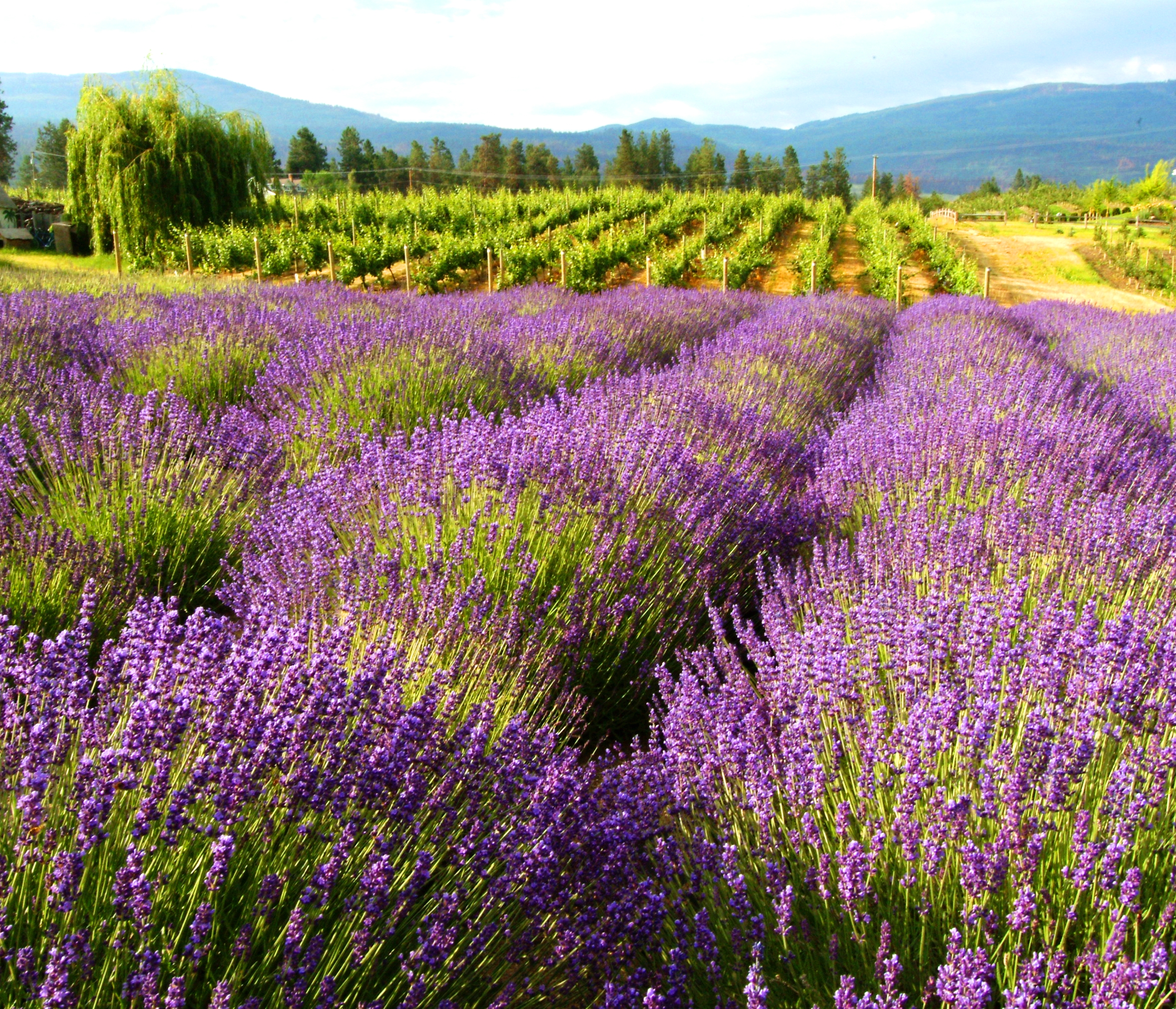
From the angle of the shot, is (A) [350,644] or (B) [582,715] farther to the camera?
(B) [582,715]

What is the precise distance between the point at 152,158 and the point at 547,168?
47.4 m

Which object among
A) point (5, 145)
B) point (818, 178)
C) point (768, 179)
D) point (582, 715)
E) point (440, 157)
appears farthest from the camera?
point (440, 157)

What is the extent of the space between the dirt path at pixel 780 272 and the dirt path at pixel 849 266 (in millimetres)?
1076

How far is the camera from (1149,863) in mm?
1627

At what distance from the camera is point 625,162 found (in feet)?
202

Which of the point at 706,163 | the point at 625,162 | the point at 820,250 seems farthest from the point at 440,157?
the point at 820,250

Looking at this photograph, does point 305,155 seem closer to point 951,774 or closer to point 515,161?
point 515,161

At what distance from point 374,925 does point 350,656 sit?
0.88 meters

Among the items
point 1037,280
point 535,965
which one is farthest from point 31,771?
point 1037,280

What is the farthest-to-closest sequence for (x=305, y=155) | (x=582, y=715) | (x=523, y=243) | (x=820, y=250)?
(x=305, y=155)
(x=820, y=250)
(x=523, y=243)
(x=582, y=715)

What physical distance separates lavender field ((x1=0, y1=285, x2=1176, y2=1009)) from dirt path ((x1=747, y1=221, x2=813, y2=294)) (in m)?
16.4

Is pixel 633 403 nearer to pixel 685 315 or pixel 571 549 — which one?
pixel 571 549

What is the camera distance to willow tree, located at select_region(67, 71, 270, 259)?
19656mm

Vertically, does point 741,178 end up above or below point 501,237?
above
